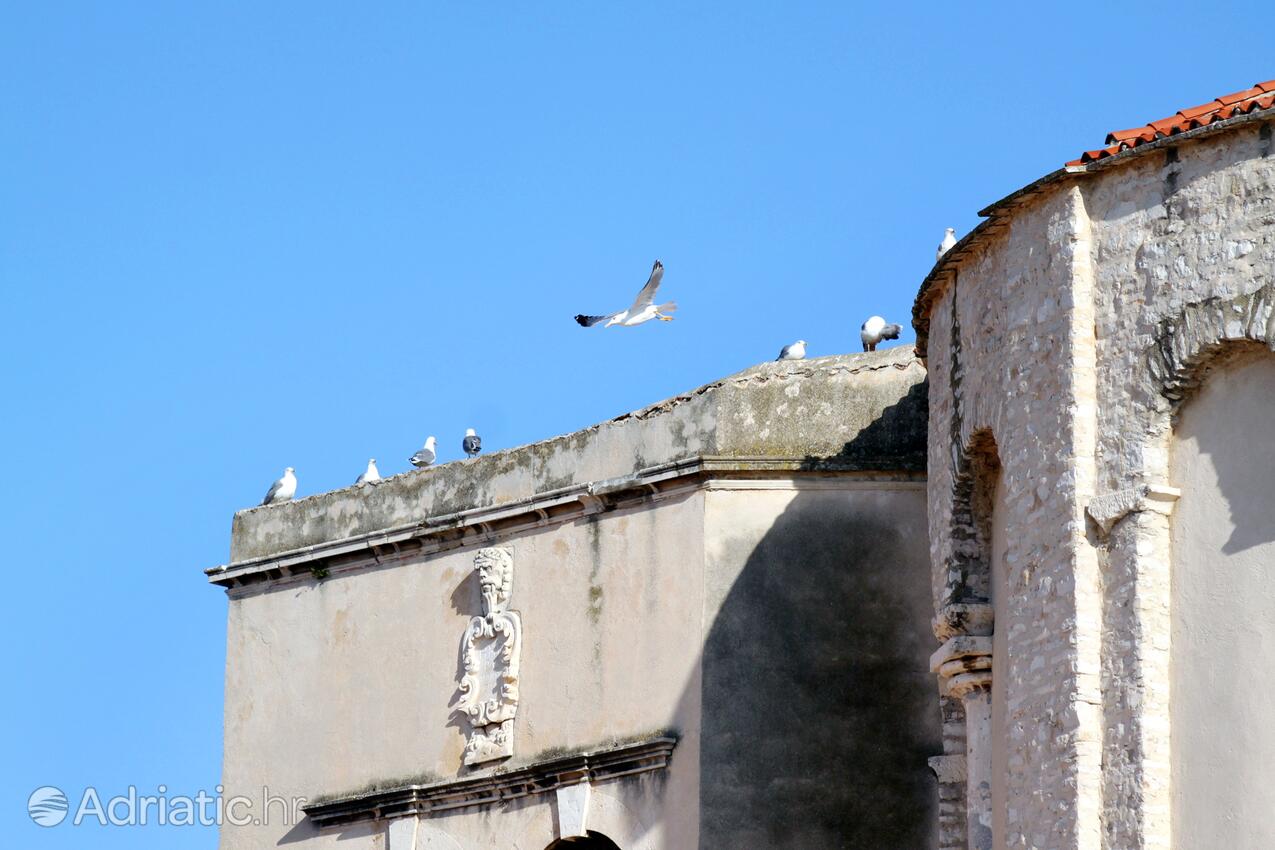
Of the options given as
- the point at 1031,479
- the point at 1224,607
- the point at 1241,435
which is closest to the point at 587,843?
the point at 1031,479

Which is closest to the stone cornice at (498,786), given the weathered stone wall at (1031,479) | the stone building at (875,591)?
the stone building at (875,591)

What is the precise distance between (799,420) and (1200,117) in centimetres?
550

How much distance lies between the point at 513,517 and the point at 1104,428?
7226 mm

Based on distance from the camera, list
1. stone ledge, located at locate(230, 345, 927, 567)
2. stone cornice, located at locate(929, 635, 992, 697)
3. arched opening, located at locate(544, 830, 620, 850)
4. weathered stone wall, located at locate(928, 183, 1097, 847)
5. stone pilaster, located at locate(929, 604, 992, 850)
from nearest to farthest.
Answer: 1. weathered stone wall, located at locate(928, 183, 1097, 847)
2. stone pilaster, located at locate(929, 604, 992, 850)
3. stone cornice, located at locate(929, 635, 992, 697)
4. stone ledge, located at locate(230, 345, 927, 567)
5. arched opening, located at locate(544, 830, 620, 850)

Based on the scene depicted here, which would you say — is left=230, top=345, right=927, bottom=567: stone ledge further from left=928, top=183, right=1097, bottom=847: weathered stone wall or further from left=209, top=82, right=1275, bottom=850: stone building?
left=928, top=183, right=1097, bottom=847: weathered stone wall

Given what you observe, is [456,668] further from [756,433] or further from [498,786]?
[756,433]

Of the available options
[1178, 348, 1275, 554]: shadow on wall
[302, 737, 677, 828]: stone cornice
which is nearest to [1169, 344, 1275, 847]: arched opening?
[1178, 348, 1275, 554]: shadow on wall

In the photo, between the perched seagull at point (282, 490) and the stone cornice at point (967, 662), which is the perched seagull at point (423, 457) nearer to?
the perched seagull at point (282, 490)

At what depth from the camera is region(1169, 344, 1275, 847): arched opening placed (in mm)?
12898

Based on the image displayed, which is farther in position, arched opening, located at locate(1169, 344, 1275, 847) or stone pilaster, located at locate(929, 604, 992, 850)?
stone pilaster, located at locate(929, 604, 992, 850)

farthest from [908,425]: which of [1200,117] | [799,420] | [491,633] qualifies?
[1200,117]

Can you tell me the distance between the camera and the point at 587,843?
1911cm

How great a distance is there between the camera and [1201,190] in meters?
13.5

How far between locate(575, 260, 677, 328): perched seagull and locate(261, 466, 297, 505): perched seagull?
3.78m
